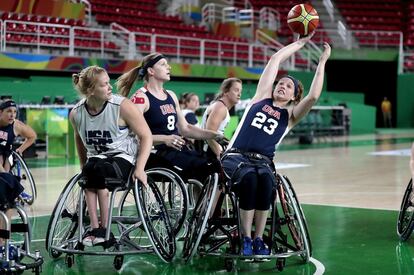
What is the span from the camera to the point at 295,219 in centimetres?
654

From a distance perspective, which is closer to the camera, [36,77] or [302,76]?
[36,77]

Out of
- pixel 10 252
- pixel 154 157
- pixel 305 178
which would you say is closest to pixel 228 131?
pixel 305 178

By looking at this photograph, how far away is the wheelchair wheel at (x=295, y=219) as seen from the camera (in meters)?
6.30

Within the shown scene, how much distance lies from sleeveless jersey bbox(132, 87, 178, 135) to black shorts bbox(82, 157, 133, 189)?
987 mm

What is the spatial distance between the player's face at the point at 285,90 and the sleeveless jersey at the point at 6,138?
364cm

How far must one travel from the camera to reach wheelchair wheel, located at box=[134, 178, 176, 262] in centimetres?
607

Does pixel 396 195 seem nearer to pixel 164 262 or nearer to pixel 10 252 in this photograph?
pixel 164 262

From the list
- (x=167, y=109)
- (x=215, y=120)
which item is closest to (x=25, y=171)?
(x=215, y=120)

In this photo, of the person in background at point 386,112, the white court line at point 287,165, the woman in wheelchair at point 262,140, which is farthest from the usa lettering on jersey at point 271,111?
the person in background at point 386,112

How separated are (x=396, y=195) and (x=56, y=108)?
890cm

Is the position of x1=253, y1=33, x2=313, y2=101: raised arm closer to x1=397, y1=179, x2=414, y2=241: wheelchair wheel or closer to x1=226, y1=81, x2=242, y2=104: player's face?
x1=226, y1=81, x2=242, y2=104: player's face

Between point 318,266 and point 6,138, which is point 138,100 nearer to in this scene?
point 318,266

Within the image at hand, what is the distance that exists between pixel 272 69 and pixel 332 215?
324 centimetres

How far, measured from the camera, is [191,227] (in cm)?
655
